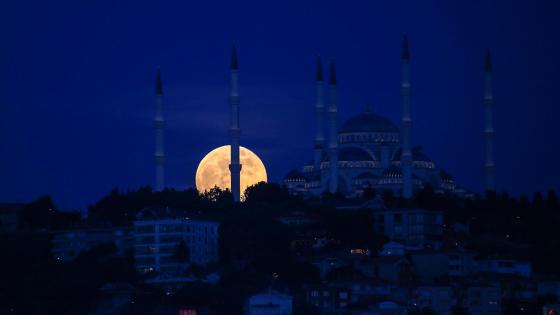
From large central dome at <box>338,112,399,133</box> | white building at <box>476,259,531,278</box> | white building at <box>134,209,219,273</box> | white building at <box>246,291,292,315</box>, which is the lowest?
white building at <box>246,291,292,315</box>

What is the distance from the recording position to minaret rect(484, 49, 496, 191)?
95562 mm

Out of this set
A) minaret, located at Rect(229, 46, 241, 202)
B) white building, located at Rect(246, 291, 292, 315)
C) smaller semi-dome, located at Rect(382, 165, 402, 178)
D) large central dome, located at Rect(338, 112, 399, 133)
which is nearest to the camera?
white building, located at Rect(246, 291, 292, 315)

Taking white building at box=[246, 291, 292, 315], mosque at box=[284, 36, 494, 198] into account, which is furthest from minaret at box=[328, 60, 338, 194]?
white building at box=[246, 291, 292, 315]

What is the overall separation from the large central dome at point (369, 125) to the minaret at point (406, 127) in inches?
166

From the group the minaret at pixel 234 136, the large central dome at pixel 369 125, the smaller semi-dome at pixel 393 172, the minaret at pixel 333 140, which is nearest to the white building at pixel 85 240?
the minaret at pixel 234 136

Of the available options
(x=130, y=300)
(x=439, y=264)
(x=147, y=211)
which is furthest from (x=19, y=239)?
(x=439, y=264)

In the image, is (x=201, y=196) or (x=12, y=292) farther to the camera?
(x=201, y=196)

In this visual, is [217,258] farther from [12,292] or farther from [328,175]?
[328,175]

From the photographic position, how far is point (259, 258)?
80875 mm

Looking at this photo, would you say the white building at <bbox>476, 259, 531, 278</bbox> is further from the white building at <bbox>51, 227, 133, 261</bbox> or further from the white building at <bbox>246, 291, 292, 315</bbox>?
the white building at <bbox>51, 227, 133, 261</bbox>

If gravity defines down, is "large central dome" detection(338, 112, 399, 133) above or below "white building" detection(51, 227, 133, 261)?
above

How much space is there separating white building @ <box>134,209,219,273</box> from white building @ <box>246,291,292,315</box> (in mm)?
7921

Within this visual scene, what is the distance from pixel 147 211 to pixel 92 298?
7.91 meters

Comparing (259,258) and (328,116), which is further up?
(328,116)
